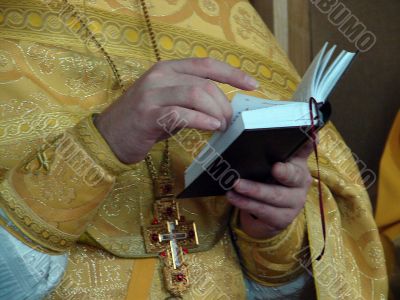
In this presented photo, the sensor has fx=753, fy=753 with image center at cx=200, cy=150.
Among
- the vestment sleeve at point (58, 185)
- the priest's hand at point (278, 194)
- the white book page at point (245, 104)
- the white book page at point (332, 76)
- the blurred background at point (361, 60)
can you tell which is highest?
the white book page at point (332, 76)

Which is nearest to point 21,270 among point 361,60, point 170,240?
point 170,240

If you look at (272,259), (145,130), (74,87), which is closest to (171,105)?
(145,130)

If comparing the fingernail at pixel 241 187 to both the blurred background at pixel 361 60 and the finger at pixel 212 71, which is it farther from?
the blurred background at pixel 361 60

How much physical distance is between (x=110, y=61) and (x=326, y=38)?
895 millimetres

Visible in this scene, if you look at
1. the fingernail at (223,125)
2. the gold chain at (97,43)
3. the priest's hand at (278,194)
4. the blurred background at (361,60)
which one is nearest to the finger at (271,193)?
the priest's hand at (278,194)

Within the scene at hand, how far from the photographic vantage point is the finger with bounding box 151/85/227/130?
81cm

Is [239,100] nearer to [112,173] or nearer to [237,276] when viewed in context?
[112,173]

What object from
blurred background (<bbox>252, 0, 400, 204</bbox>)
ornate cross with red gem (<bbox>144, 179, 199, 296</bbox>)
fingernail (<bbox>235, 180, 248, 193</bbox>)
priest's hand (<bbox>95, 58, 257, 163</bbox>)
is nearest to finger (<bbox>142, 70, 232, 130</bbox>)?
priest's hand (<bbox>95, 58, 257, 163</bbox>)

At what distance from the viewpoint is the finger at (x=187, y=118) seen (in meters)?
0.80

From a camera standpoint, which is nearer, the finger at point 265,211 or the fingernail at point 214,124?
the fingernail at point 214,124

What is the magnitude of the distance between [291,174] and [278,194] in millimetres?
32

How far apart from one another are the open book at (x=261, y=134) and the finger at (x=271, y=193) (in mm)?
12

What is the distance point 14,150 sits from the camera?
0.94m

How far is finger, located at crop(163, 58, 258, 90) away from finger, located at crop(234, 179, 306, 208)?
0.41ft
